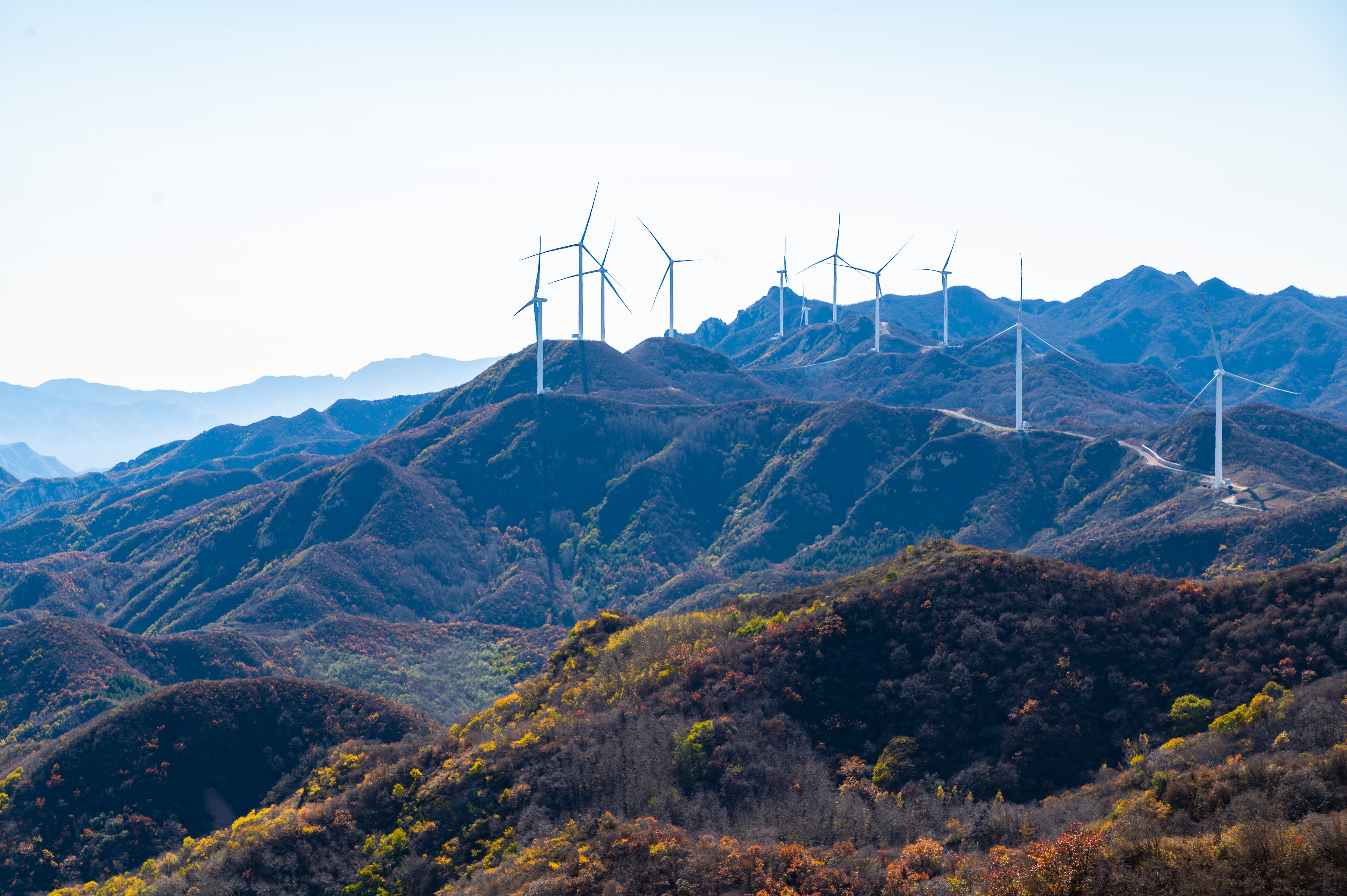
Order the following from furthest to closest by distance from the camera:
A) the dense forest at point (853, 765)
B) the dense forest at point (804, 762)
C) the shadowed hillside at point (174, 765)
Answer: the shadowed hillside at point (174, 765), the dense forest at point (853, 765), the dense forest at point (804, 762)

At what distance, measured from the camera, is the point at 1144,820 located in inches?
1884

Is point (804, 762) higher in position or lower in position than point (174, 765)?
higher

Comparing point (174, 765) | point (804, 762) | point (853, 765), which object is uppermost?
point (804, 762)

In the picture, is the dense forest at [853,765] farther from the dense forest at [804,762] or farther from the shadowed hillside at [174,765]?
the shadowed hillside at [174,765]

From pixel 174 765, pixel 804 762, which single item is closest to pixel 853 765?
pixel 804 762

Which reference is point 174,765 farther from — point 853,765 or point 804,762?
point 853,765

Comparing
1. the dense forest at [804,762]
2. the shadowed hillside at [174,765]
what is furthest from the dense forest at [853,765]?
the shadowed hillside at [174,765]

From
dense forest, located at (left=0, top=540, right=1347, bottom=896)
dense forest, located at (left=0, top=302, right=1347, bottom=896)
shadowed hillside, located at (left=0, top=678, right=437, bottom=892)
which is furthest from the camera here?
shadowed hillside, located at (left=0, top=678, right=437, bottom=892)

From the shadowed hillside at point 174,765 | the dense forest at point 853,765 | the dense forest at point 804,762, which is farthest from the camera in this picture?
the shadowed hillside at point 174,765

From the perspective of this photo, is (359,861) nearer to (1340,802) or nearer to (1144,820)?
(1144,820)

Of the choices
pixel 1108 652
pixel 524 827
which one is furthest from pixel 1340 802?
pixel 524 827

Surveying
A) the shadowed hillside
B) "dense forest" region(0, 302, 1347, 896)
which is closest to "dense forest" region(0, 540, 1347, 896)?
"dense forest" region(0, 302, 1347, 896)

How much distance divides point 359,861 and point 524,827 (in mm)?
13202

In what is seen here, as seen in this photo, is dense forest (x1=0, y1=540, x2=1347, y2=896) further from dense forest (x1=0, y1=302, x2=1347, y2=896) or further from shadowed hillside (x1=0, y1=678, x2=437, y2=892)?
shadowed hillside (x1=0, y1=678, x2=437, y2=892)
